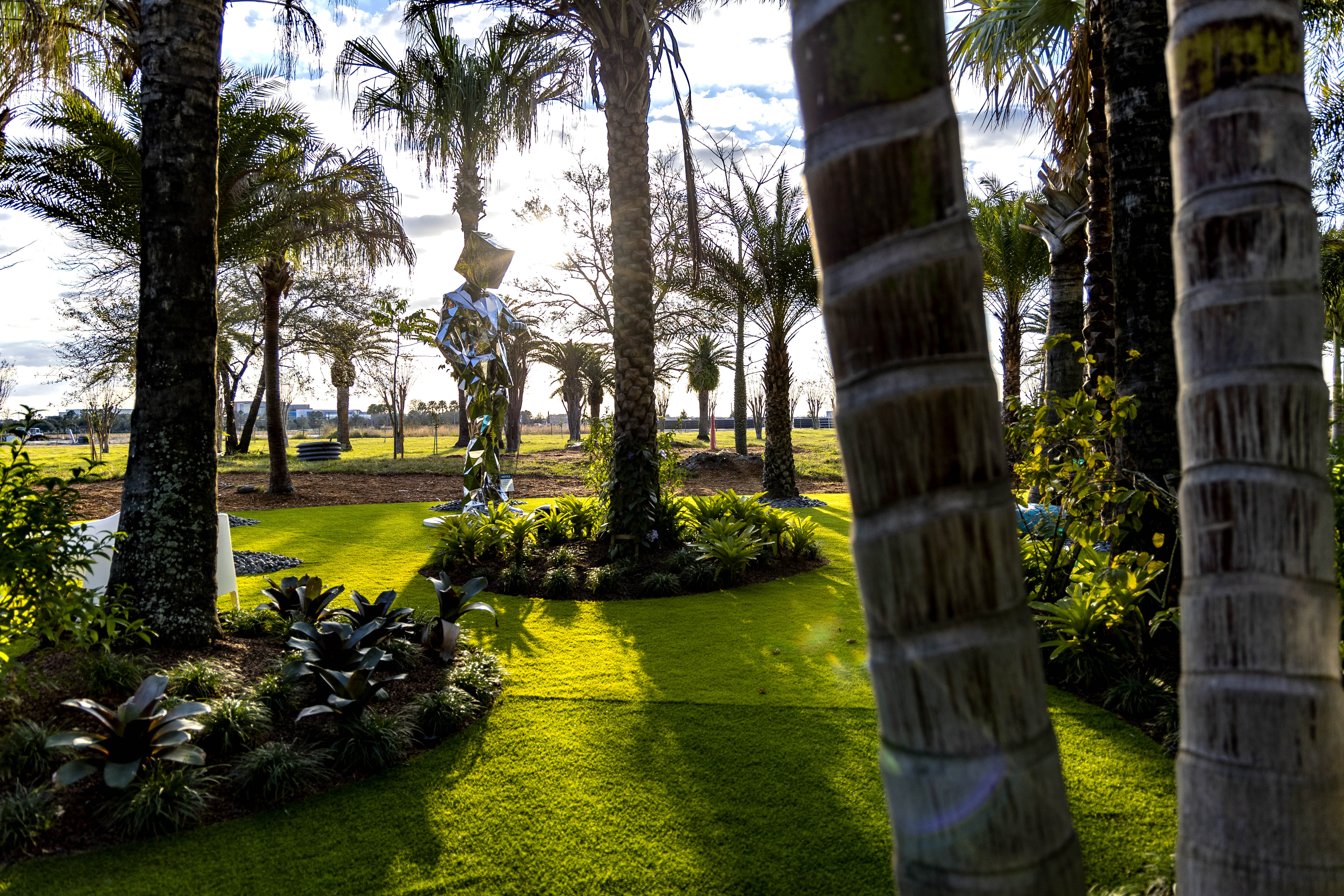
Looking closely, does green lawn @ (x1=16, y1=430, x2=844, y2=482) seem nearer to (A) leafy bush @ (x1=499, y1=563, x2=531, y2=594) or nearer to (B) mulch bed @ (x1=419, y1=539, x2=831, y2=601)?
(A) leafy bush @ (x1=499, y1=563, x2=531, y2=594)

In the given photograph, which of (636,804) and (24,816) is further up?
Result: (24,816)

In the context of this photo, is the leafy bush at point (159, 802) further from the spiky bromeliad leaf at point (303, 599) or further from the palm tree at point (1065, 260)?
the palm tree at point (1065, 260)

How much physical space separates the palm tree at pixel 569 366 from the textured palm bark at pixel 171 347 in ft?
82.1

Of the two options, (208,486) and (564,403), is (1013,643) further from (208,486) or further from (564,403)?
(564,403)

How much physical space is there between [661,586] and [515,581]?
1511 mm

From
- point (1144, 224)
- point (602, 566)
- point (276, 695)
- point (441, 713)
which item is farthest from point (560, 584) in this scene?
point (1144, 224)

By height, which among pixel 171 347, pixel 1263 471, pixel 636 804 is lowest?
pixel 636 804

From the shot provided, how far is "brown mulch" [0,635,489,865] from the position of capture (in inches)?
118

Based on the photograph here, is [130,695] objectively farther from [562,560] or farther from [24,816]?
[562,560]

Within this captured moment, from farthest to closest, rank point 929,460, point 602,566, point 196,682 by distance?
point 602,566 → point 196,682 → point 929,460

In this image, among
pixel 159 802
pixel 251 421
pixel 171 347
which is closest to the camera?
pixel 159 802

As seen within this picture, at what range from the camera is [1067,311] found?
1116cm

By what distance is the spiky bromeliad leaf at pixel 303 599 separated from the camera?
5152 mm

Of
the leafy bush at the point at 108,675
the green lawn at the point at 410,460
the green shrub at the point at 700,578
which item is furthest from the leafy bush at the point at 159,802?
the green shrub at the point at 700,578
